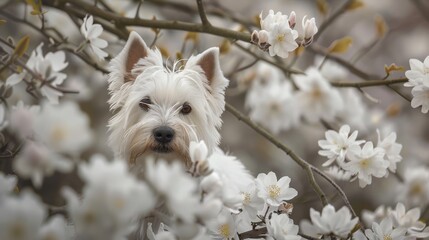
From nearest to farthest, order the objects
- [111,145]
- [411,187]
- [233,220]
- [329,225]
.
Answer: [329,225], [233,220], [111,145], [411,187]

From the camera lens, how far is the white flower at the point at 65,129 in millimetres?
1269

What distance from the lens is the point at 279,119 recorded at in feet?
12.0

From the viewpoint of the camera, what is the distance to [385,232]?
1.95 metres

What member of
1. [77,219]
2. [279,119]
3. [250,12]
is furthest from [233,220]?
[250,12]

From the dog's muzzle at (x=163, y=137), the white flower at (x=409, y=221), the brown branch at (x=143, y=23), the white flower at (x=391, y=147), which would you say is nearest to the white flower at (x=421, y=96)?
the white flower at (x=391, y=147)

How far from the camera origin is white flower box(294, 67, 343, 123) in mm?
3027

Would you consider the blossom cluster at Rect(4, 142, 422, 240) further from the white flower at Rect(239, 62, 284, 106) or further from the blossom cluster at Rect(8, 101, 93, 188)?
the white flower at Rect(239, 62, 284, 106)

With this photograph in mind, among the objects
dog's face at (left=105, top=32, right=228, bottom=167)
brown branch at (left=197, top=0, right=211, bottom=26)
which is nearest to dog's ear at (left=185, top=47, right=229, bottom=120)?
dog's face at (left=105, top=32, right=228, bottom=167)

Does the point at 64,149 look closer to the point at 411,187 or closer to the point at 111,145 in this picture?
the point at 111,145

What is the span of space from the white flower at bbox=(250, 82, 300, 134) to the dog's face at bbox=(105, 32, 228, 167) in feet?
4.36

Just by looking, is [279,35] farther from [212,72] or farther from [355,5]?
[355,5]

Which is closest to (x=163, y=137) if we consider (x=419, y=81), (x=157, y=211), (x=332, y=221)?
(x=157, y=211)

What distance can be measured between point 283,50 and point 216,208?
0.73m

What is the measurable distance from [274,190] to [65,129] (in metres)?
0.86
